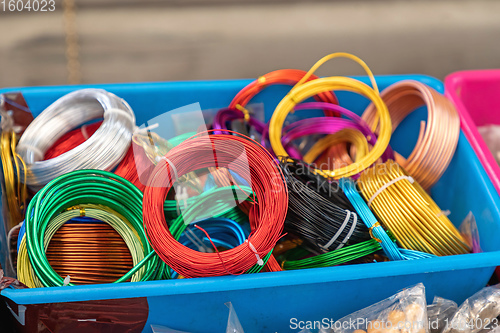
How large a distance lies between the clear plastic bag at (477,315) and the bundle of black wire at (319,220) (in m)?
0.27

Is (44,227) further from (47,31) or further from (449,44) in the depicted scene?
(449,44)

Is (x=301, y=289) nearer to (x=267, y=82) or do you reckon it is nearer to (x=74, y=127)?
(x=267, y=82)

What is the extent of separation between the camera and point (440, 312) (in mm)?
1080

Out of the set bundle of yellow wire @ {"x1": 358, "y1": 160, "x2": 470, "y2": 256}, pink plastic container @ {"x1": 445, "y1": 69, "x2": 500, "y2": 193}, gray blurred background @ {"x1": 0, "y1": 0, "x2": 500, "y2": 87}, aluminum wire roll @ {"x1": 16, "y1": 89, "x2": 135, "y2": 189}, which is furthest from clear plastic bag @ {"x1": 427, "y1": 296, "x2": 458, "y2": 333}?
gray blurred background @ {"x1": 0, "y1": 0, "x2": 500, "y2": 87}

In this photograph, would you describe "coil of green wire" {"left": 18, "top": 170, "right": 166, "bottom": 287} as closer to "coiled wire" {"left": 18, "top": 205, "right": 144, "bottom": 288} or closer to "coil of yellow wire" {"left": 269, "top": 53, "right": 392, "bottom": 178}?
"coiled wire" {"left": 18, "top": 205, "right": 144, "bottom": 288}

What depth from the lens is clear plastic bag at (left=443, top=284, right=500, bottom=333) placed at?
1.05m

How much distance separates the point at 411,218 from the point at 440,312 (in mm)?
231

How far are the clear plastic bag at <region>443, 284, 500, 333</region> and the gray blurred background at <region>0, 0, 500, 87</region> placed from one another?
4.39ft

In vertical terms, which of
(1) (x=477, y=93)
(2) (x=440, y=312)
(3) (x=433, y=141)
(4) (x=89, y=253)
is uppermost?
(1) (x=477, y=93)

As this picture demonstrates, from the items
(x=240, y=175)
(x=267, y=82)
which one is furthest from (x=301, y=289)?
(x=267, y=82)

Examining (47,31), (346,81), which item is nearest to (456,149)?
(346,81)

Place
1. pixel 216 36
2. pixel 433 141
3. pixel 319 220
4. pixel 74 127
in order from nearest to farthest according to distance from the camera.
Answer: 1. pixel 319 220
2. pixel 433 141
3. pixel 74 127
4. pixel 216 36

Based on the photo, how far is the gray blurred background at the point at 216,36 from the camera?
2.10 metres

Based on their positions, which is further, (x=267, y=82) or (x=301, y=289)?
(x=267, y=82)
